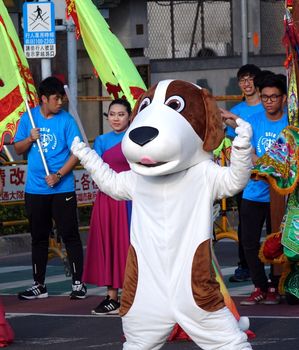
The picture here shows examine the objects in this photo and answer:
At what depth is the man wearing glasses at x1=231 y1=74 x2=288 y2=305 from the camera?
34.5 ft

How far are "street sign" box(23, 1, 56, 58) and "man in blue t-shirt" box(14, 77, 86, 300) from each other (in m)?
4.28

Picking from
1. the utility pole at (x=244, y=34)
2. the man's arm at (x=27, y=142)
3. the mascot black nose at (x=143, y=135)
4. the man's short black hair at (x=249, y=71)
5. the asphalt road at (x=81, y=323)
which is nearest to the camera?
the mascot black nose at (x=143, y=135)

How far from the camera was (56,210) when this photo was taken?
11.4m

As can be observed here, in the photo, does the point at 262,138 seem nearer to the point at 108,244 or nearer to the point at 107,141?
the point at 107,141

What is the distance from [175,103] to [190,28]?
816 inches

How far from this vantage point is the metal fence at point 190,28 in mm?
27422

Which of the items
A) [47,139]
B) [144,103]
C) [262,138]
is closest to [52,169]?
[47,139]

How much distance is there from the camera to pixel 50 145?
1129 centimetres

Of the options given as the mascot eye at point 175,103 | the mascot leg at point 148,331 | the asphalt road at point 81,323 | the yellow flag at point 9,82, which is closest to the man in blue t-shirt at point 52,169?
the yellow flag at point 9,82

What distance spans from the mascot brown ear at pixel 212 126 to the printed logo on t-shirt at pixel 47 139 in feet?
13.9

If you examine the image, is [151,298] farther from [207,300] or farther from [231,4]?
[231,4]

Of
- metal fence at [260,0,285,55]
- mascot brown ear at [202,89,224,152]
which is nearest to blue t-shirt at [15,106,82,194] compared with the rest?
mascot brown ear at [202,89,224,152]

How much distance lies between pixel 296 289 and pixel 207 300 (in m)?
3.57

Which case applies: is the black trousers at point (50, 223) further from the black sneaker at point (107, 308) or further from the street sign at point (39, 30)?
the street sign at point (39, 30)
